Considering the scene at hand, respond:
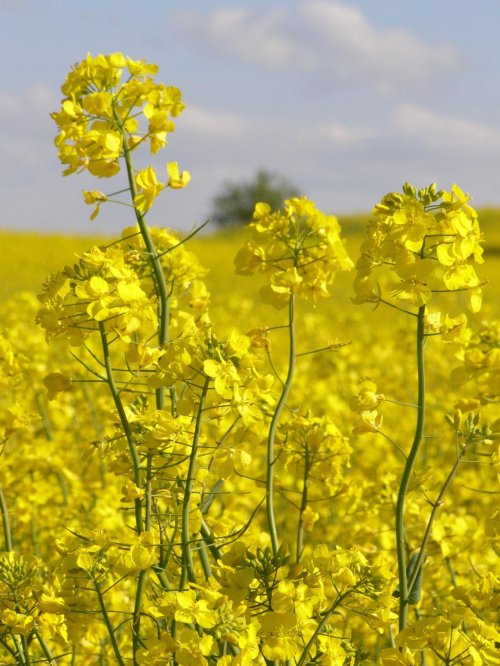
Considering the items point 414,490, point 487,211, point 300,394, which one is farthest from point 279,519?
point 487,211

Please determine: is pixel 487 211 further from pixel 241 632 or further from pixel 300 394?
pixel 241 632

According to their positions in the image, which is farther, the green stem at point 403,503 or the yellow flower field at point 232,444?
the green stem at point 403,503

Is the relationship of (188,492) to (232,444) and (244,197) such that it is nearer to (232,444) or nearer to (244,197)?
(232,444)

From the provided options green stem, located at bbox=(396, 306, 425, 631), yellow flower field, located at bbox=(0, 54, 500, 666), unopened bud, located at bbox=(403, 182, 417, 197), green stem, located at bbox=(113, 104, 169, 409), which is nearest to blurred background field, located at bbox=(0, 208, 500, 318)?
yellow flower field, located at bbox=(0, 54, 500, 666)

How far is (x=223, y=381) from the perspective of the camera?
4.42 ft

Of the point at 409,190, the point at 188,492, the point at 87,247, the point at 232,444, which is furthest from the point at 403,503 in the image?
the point at 87,247

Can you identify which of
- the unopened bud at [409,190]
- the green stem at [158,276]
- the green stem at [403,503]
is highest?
the unopened bud at [409,190]

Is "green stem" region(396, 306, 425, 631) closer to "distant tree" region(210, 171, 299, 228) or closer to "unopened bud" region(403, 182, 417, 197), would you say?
"unopened bud" region(403, 182, 417, 197)

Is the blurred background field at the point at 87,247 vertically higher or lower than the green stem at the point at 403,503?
higher

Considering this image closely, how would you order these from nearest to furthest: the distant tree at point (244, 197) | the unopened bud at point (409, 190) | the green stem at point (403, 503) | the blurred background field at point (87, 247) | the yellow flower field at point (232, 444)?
the yellow flower field at point (232, 444) < the green stem at point (403, 503) < the unopened bud at point (409, 190) < the blurred background field at point (87, 247) < the distant tree at point (244, 197)

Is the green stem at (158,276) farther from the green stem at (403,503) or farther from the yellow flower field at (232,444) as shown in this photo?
the green stem at (403,503)

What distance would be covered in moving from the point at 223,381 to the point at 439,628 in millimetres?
645

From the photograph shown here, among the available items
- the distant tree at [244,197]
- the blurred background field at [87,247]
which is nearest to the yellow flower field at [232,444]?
the blurred background field at [87,247]

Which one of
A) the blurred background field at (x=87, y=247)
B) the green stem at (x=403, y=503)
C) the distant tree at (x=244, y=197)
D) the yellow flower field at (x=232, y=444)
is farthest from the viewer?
the distant tree at (x=244, y=197)
